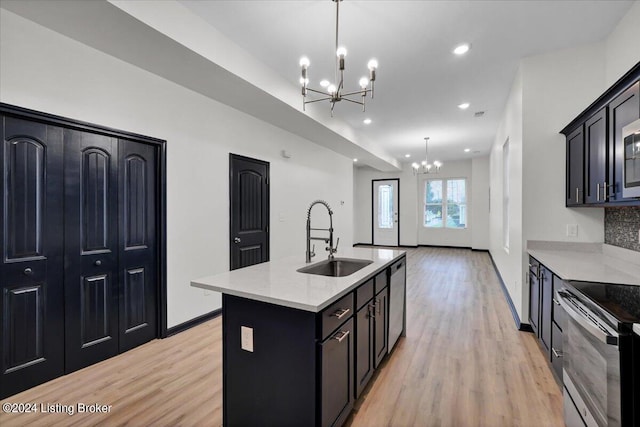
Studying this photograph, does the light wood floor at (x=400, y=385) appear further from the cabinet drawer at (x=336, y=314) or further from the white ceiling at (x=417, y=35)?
the white ceiling at (x=417, y=35)

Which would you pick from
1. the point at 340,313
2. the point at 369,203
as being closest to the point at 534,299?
the point at 340,313

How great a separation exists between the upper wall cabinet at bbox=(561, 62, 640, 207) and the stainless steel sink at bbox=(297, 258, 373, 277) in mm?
1873

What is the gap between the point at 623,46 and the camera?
265 cm

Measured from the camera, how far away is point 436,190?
10.2 metres

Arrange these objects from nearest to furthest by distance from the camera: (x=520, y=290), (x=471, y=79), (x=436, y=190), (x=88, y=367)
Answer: (x=88, y=367) → (x=520, y=290) → (x=471, y=79) → (x=436, y=190)

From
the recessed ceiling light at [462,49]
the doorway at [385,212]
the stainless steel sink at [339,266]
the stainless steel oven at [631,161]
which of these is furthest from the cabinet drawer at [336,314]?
the doorway at [385,212]

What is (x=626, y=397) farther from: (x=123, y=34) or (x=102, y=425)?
(x=123, y=34)

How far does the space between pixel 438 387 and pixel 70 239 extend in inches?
→ 124

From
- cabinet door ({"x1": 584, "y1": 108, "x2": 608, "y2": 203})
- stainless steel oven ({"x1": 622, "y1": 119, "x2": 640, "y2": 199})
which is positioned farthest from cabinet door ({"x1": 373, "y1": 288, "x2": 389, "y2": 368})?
cabinet door ({"x1": 584, "y1": 108, "x2": 608, "y2": 203})

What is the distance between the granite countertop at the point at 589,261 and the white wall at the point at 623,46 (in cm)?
160

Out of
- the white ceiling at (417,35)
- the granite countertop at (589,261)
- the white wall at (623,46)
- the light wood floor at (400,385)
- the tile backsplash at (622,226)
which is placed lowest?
the light wood floor at (400,385)

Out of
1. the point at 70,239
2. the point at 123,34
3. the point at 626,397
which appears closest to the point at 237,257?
the point at 70,239

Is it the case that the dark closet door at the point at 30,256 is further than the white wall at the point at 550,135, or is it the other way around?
the white wall at the point at 550,135

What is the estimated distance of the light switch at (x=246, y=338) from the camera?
1.66 metres
